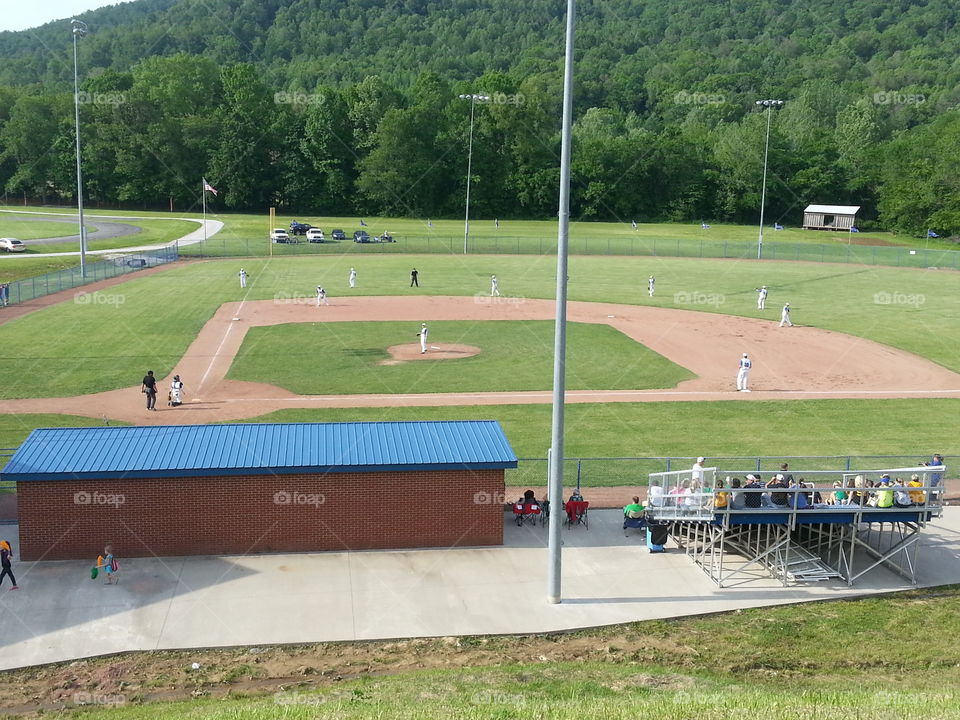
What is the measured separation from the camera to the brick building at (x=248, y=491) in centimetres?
1723

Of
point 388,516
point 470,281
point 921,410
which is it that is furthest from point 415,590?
point 470,281

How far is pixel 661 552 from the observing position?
60.6 feet

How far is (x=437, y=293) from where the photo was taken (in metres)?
55.3

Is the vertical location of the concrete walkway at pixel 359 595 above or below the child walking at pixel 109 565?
below

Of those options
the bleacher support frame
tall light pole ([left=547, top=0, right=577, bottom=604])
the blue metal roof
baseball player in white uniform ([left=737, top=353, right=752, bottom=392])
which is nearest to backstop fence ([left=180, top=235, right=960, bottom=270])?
baseball player in white uniform ([left=737, top=353, right=752, bottom=392])

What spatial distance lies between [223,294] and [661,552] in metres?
41.0

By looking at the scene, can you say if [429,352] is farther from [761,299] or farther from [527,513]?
[761,299]

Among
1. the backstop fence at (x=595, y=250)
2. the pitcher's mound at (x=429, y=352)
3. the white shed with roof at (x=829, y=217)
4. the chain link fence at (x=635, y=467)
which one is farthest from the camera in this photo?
the white shed with roof at (x=829, y=217)

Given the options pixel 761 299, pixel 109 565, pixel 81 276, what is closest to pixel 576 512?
pixel 109 565

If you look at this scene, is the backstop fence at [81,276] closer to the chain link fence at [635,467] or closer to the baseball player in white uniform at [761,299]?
the baseball player in white uniform at [761,299]

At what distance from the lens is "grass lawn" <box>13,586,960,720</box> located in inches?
414

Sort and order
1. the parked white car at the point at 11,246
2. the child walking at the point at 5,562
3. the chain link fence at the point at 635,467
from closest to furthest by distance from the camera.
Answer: the child walking at the point at 5,562, the chain link fence at the point at 635,467, the parked white car at the point at 11,246

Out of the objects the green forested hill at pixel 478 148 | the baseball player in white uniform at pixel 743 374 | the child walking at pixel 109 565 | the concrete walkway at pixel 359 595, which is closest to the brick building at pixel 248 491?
the concrete walkway at pixel 359 595

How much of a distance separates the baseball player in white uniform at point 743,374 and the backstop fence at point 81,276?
35.5 metres
